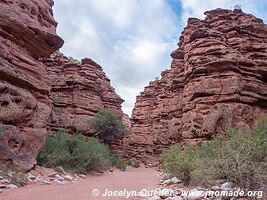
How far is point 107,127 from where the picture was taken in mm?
28453

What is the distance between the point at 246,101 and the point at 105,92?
75.9 feet

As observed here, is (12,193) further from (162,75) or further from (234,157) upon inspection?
(162,75)

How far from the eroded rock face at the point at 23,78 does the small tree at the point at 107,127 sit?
12354 millimetres

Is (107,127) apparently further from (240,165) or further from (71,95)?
(240,165)

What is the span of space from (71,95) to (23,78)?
14880mm

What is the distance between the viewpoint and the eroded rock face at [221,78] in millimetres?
17578

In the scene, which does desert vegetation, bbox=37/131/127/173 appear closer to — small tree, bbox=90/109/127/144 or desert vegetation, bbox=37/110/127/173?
desert vegetation, bbox=37/110/127/173

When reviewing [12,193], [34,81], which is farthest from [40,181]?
[34,81]

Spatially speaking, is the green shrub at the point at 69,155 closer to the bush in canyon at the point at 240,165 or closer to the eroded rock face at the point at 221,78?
the eroded rock face at the point at 221,78

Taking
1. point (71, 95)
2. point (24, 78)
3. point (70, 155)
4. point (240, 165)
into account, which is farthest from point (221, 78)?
point (71, 95)

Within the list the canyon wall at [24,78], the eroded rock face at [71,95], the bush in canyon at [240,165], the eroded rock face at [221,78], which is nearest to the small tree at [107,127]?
the eroded rock face at [71,95]

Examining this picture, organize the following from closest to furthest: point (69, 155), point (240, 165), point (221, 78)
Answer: point (240, 165)
point (69, 155)
point (221, 78)

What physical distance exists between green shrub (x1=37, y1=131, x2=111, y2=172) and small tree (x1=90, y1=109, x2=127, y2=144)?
9.48 m

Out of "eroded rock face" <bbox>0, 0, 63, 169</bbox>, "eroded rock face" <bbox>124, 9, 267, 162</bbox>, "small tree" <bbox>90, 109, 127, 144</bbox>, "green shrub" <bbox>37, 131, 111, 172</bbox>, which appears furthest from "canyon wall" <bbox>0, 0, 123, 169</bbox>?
"small tree" <bbox>90, 109, 127, 144</bbox>
